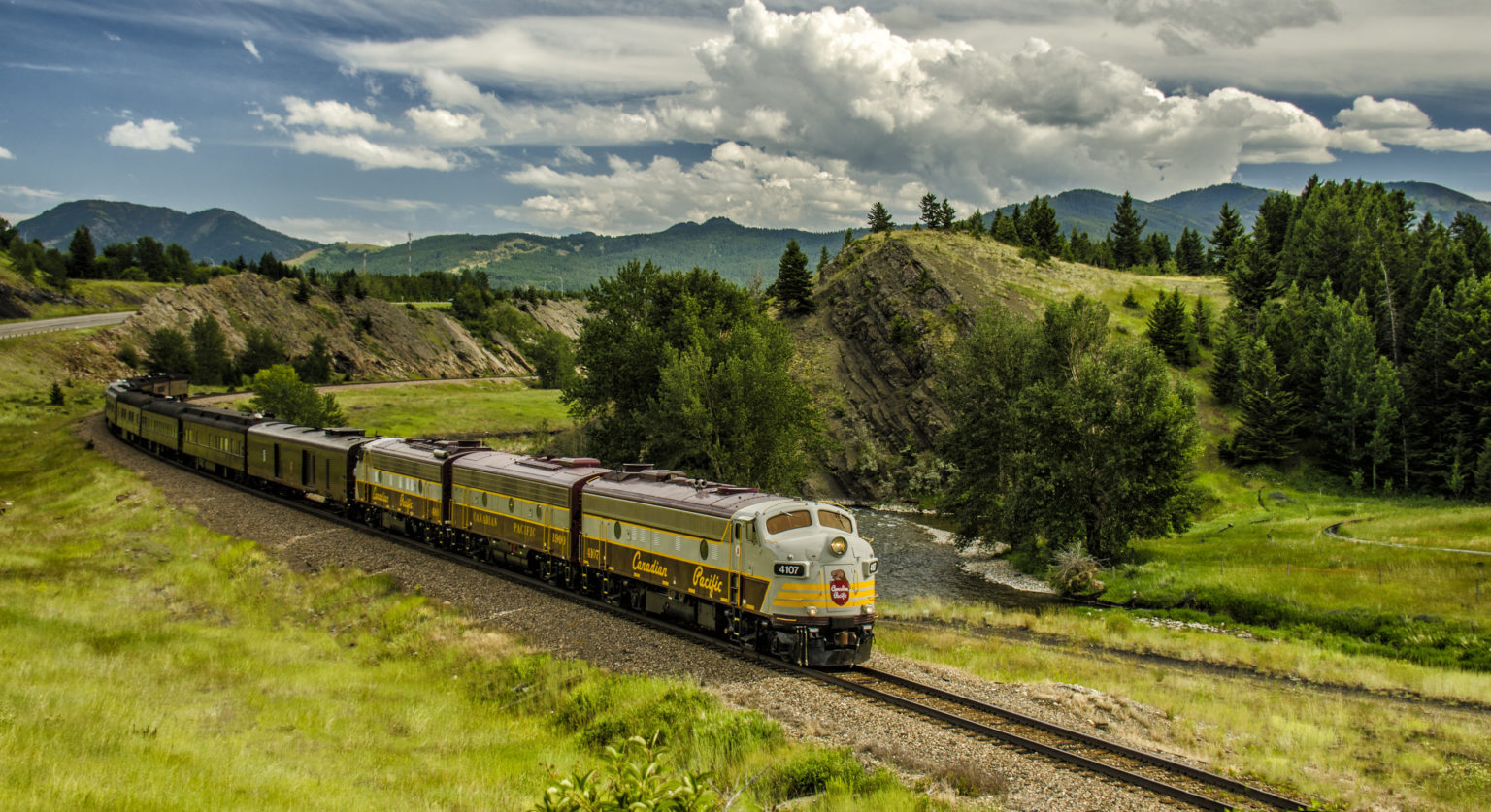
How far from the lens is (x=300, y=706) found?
1700cm

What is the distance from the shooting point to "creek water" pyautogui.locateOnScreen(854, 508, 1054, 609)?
4262cm

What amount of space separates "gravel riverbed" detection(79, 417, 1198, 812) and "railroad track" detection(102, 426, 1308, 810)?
1.17 ft

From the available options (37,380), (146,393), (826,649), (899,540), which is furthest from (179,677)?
(37,380)

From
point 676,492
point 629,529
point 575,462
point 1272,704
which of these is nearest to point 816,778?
point 676,492

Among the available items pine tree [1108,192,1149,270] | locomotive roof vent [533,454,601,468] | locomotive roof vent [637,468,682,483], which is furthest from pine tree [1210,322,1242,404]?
locomotive roof vent [637,468,682,483]

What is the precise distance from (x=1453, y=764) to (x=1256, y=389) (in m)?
58.4

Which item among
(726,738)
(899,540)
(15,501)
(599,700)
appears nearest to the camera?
(726,738)

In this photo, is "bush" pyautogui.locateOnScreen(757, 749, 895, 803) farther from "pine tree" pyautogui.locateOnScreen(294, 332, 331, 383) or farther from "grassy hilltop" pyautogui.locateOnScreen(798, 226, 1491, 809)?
"pine tree" pyautogui.locateOnScreen(294, 332, 331, 383)

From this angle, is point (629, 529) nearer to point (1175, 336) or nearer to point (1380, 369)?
point (1380, 369)

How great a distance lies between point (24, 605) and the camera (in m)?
23.3

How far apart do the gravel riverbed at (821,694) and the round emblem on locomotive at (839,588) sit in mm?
2213

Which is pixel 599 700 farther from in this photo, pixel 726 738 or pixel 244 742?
pixel 244 742

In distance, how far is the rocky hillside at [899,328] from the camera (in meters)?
80.6

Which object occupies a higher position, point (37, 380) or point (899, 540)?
point (37, 380)
